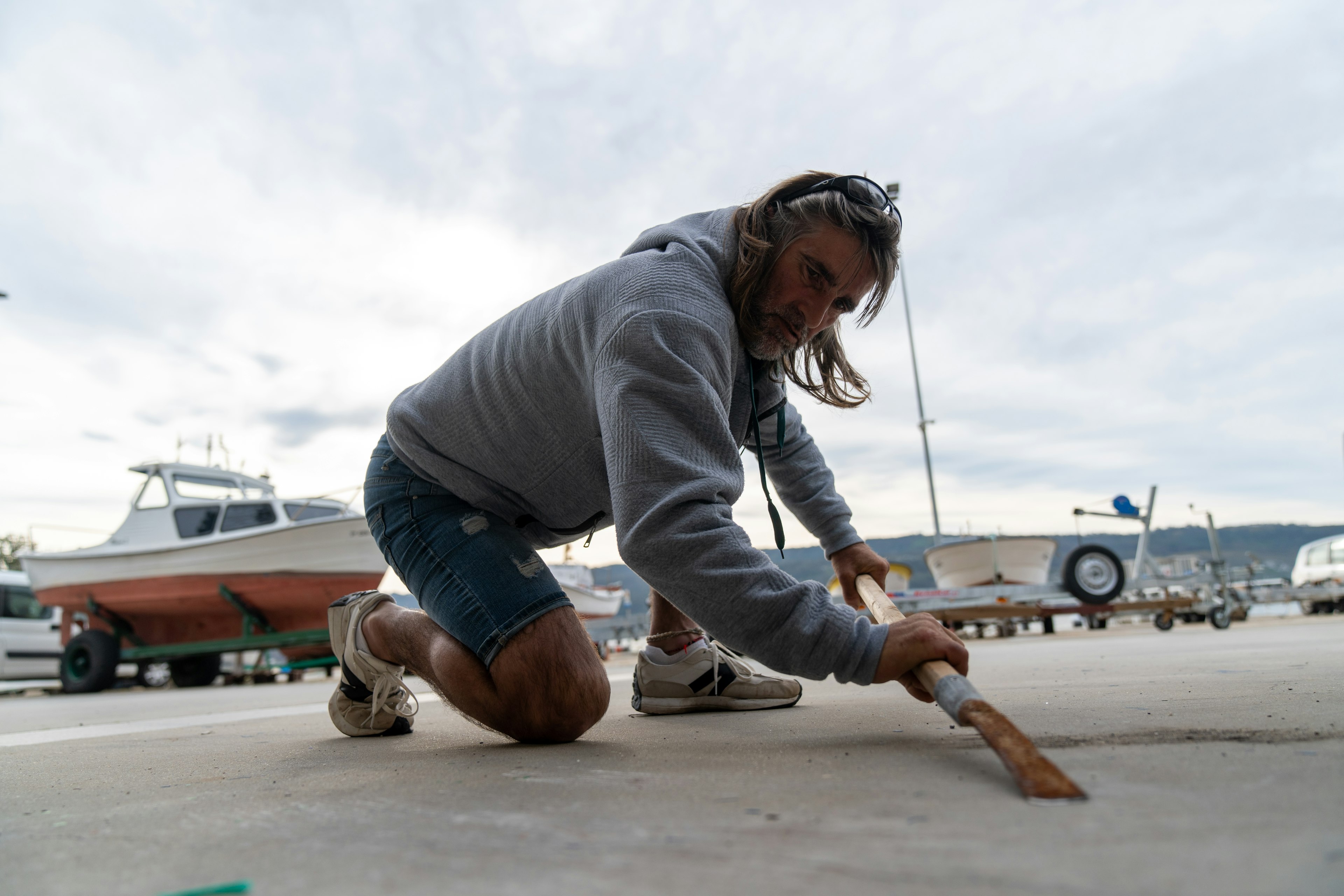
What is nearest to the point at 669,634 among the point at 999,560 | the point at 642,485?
the point at 642,485

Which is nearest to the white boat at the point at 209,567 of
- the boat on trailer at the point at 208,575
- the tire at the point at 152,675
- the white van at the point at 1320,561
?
the boat on trailer at the point at 208,575

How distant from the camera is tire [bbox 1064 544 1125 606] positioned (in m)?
7.89

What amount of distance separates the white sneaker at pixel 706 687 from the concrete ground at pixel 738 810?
1.18ft

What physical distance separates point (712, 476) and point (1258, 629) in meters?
8.65

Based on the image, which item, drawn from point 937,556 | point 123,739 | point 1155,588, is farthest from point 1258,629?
point 123,739

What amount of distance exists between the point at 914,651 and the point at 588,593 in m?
13.5

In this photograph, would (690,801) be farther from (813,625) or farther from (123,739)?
(123,739)

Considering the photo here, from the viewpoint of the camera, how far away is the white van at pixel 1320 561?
13406 millimetres

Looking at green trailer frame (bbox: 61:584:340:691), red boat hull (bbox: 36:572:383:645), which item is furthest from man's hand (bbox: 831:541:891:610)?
red boat hull (bbox: 36:572:383:645)

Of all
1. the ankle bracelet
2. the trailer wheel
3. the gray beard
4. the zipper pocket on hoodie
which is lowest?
the trailer wheel

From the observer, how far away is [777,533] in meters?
1.82

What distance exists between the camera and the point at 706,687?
2180mm

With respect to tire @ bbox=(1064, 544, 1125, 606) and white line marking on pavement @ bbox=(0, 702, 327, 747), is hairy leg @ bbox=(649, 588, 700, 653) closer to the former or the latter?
white line marking on pavement @ bbox=(0, 702, 327, 747)

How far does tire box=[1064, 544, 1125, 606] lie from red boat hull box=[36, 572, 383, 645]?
748 centimetres
